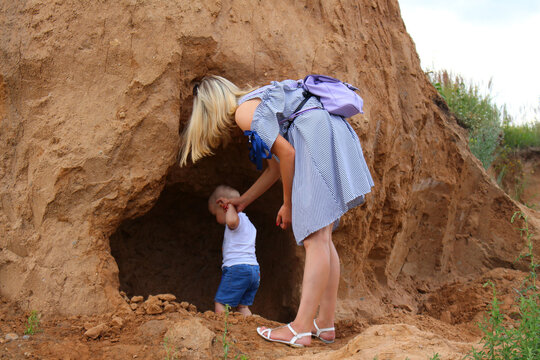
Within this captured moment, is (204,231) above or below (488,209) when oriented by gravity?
below

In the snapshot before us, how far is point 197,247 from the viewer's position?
5566 mm

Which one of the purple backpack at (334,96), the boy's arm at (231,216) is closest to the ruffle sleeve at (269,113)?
the purple backpack at (334,96)

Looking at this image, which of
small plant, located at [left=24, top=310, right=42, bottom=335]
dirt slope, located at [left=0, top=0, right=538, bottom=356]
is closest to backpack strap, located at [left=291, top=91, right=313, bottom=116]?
dirt slope, located at [left=0, top=0, right=538, bottom=356]

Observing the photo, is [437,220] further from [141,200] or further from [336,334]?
[141,200]

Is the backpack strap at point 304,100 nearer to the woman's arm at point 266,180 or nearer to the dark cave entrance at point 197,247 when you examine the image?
the woman's arm at point 266,180

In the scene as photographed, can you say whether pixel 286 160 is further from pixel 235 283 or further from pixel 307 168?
pixel 235 283

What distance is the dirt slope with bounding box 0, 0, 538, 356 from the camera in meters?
3.64

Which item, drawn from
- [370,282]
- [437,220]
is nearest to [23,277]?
[370,282]

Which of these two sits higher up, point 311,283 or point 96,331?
point 311,283

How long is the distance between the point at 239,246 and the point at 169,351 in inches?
55.8

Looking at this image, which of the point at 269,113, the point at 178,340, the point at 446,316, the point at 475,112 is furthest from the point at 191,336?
the point at 475,112

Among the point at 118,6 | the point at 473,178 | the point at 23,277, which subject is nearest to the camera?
the point at 23,277

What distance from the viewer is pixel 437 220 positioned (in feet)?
18.7

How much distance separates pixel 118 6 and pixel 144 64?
41cm
